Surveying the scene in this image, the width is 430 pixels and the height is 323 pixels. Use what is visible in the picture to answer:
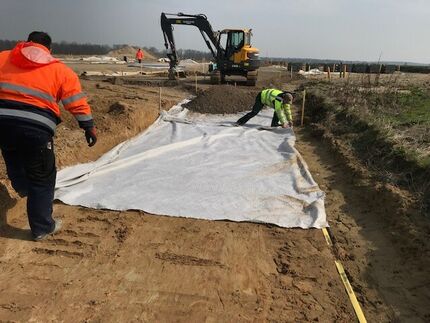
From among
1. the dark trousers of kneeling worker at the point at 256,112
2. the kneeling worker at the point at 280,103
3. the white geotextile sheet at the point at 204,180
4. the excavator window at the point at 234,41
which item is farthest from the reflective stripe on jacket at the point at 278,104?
the excavator window at the point at 234,41

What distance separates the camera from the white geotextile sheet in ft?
16.5

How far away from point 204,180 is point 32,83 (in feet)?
9.75

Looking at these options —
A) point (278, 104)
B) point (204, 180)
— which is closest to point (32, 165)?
point (204, 180)

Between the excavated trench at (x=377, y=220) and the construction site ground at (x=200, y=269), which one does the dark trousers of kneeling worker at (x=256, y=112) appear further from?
the construction site ground at (x=200, y=269)

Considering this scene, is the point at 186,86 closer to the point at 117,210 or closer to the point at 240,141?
the point at 240,141

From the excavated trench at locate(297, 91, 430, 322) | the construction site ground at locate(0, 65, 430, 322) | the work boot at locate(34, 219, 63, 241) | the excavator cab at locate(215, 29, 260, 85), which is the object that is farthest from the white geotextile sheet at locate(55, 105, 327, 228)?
the excavator cab at locate(215, 29, 260, 85)

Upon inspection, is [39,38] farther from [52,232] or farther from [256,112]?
[256,112]

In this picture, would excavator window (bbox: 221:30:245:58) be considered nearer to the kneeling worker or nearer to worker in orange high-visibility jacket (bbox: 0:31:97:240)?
the kneeling worker

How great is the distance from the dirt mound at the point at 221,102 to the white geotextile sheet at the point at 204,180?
339 cm

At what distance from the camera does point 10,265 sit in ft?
12.2

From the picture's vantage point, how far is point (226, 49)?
18531 mm

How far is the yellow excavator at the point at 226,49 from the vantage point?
18.0 m

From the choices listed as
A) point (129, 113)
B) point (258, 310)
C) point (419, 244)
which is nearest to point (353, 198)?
point (419, 244)

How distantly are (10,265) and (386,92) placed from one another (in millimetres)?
11197
